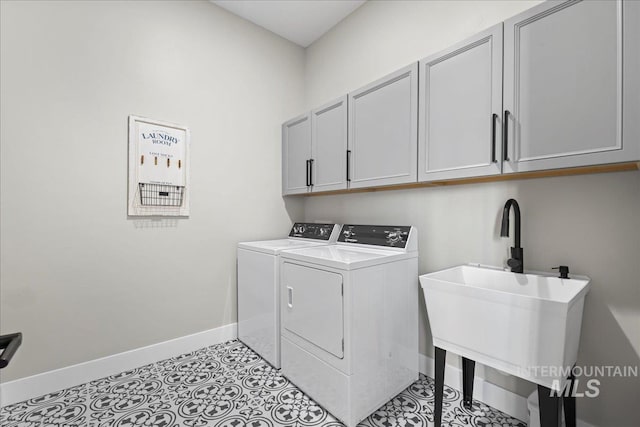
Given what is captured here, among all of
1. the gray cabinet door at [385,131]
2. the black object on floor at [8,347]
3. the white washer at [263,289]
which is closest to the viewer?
the black object on floor at [8,347]

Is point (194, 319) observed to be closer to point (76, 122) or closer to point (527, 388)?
point (76, 122)

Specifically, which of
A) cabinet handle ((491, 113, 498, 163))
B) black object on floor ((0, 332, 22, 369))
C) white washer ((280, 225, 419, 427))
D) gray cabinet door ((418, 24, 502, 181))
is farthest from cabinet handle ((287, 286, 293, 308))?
cabinet handle ((491, 113, 498, 163))

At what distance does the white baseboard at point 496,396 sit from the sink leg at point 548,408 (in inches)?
21.7

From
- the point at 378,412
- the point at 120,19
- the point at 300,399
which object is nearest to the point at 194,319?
the point at 300,399

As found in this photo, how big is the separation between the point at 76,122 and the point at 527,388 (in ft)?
10.4

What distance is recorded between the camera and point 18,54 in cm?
178

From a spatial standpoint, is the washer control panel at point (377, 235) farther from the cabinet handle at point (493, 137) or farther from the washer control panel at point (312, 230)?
the cabinet handle at point (493, 137)

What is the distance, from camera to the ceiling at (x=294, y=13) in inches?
101

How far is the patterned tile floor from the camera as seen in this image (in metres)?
1.62

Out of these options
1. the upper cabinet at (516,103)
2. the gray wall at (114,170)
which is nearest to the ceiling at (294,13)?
the gray wall at (114,170)

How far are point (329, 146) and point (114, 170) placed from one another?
5.26 ft

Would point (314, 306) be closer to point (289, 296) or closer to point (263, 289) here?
point (289, 296)

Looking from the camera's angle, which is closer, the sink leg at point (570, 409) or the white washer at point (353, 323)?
the sink leg at point (570, 409)

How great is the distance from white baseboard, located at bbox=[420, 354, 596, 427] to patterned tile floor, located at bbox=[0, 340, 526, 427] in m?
0.03
